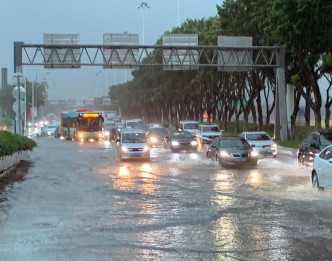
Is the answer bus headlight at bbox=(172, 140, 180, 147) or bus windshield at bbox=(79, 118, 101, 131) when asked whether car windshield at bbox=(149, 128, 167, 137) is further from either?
bus windshield at bbox=(79, 118, 101, 131)

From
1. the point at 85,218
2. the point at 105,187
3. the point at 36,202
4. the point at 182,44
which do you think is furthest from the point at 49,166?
the point at 182,44

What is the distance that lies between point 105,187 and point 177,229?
756 centimetres

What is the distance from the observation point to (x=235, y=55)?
149 feet

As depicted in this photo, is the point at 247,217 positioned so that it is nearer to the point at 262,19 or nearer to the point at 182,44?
the point at 262,19

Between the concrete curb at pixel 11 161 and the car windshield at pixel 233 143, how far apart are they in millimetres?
9201

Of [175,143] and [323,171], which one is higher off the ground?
[323,171]

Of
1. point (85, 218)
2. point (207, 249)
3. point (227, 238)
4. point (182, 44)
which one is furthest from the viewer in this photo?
point (182, 44)

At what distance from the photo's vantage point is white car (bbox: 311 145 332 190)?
15.2 m

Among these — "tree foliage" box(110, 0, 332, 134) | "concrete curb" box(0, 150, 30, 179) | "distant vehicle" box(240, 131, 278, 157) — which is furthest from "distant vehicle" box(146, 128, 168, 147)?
"concrete curb" box(0, 150, 30, 179)

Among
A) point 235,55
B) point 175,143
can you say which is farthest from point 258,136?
point 235,55

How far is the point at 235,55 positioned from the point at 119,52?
9.20m

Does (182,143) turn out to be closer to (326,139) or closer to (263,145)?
(263,145)

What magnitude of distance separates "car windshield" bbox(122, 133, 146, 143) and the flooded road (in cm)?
983

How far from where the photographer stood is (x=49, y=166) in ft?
88.3
